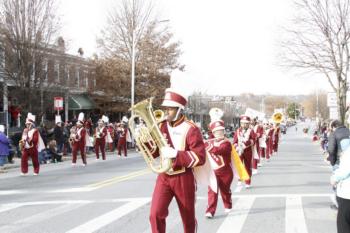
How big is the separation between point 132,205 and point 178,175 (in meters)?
4.88

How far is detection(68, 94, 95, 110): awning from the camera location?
37469mm

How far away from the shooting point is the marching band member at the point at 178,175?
578 cm

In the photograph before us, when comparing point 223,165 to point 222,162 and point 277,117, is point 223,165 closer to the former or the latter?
point 222,162

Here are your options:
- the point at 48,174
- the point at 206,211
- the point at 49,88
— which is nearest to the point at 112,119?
the point at 49,88

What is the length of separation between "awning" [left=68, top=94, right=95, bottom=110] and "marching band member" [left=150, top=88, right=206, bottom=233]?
32.0 m

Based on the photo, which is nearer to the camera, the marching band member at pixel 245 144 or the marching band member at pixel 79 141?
the marching band member at pixel 245 144

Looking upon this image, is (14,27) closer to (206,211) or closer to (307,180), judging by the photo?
(307,180)

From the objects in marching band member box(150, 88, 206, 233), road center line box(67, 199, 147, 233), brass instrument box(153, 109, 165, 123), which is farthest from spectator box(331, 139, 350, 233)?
road center line box(67, 199, 147, 233)

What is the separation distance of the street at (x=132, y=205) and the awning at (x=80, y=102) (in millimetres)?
21156

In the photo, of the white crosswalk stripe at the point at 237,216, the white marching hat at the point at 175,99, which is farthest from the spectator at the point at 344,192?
the white crosswalk stripe at the point at 237,216

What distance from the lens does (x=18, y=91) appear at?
26.6m

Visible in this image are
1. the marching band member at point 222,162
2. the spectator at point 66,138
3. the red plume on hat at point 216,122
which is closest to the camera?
the marching band member at point 222,162

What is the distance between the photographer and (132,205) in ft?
34.6

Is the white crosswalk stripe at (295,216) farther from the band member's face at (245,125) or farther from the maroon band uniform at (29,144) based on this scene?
the maroon band uniform at (29,144)
